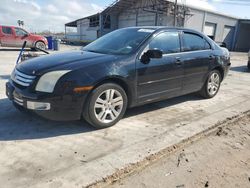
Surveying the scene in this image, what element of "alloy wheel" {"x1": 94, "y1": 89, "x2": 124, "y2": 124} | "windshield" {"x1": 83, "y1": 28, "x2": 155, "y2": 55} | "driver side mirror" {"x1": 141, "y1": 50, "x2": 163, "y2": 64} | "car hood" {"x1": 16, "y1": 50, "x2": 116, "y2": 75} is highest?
"windshield" {"x1": 83, "y1": 28, "x2": 155, "y2": 55}

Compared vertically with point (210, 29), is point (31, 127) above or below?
below

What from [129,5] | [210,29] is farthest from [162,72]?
[129,5]

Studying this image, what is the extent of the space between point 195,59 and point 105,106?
228cm

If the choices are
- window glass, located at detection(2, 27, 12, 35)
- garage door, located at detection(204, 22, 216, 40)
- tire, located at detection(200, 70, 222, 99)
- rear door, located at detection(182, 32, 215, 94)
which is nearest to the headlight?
rear door, located at detection(182, 32, 215, 94)

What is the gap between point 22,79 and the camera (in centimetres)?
349

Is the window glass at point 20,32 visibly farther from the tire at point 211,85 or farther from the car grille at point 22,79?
the tire at point 211,85

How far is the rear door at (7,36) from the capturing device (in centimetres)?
1711

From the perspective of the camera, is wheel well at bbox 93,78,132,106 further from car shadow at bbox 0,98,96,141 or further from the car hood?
car shadow at bbox 0,98,96,141

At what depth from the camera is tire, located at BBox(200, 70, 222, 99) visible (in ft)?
18.2

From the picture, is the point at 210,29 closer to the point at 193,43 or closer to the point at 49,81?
the point at 193,43

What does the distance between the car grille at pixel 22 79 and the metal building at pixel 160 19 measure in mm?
22104

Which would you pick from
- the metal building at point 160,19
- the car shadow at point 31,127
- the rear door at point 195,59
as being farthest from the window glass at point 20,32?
the rear door at point 195,59

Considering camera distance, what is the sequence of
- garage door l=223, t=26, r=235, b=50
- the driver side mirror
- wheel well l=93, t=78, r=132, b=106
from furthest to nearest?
1. garage door l=223, t=26, r=235, b=50
2. the driver side mirror
3. wheel well l=93, t=78, r=132, b=106

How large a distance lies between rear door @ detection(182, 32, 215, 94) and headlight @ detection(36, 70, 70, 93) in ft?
8.18
